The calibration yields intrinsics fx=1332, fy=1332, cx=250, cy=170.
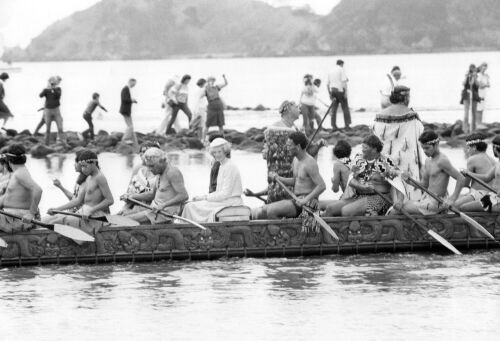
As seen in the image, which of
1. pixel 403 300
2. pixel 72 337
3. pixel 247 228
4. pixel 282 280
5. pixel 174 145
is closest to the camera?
pixel 72 337

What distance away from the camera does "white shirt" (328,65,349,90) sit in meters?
31.8

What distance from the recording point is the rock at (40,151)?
94.9 ft

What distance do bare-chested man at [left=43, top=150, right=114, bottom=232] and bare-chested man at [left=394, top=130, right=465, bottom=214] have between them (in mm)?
3299

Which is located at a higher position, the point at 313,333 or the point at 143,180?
the point at 143,180

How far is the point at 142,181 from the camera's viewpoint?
15500mm

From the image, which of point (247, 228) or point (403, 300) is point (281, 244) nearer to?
point (247, 228)

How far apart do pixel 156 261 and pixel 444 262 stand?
10.5 ft

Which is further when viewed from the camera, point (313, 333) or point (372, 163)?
point (372, 163)

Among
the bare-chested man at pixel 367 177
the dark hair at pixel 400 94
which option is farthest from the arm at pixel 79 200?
the dark hair at pixel 400 94

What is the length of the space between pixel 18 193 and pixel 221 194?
226cm

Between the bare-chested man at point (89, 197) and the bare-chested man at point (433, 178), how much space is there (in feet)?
10.8

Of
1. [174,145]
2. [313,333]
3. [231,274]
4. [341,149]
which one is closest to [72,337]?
[313,333]

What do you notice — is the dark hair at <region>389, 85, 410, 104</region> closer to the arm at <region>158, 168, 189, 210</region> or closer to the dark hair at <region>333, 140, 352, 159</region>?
the dark hair at <region>333, 140, 352, 159</region>

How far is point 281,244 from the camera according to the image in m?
15.0
